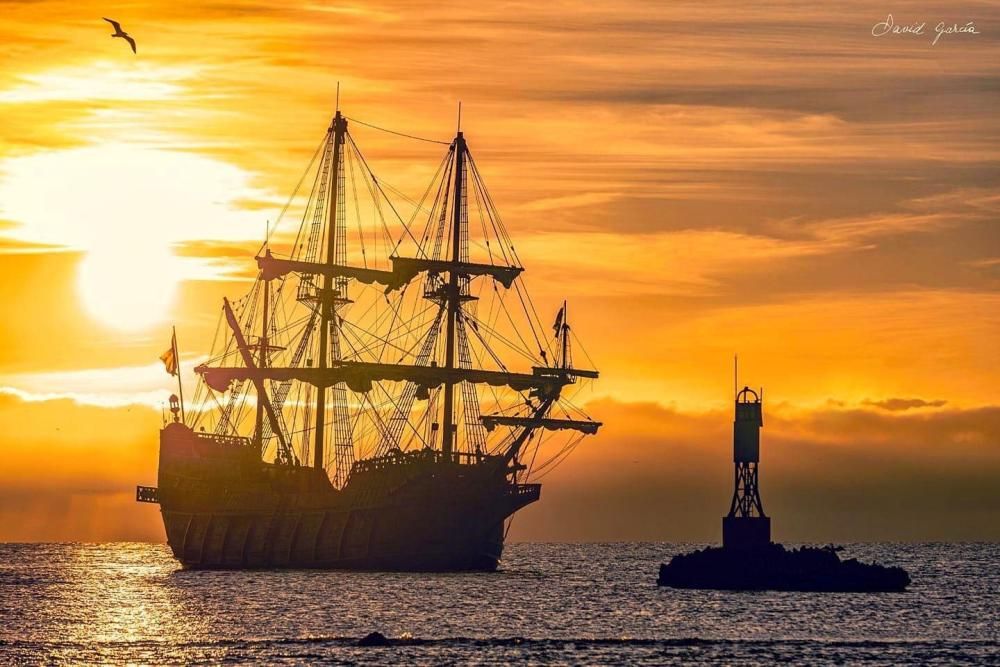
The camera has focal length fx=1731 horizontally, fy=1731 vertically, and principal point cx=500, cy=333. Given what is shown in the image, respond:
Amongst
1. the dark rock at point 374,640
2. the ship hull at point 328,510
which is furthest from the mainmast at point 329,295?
the dark rock at point 374,640

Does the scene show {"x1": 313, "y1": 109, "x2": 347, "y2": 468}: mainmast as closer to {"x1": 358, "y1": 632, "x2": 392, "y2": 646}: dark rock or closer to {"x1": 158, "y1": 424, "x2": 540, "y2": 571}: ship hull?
{"x1": 158, "y1": 424, "x2": 540, "y2": 571}: ship hull

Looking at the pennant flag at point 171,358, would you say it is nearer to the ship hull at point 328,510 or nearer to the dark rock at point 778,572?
the ship hull at point 328,510

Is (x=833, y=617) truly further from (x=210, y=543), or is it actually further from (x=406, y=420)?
(x=210, y=543)

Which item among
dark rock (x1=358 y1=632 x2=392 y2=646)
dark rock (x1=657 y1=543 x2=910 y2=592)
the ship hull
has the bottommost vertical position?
dark rock (x1=358 y1=632 x2=392 y2=646)

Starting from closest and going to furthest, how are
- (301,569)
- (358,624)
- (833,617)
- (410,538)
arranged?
(358,624) < (833,617) < (410,538) < (301,569)

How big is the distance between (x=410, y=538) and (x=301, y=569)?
16763 millimetres

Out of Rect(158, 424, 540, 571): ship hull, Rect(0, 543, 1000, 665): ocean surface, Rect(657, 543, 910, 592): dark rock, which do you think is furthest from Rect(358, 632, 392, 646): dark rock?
Rect(158, 424, 540, 571): ship hull

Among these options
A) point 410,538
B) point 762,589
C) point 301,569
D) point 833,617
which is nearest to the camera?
point 833,617

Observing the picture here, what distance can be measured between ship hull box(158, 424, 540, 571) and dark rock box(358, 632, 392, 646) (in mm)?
45546

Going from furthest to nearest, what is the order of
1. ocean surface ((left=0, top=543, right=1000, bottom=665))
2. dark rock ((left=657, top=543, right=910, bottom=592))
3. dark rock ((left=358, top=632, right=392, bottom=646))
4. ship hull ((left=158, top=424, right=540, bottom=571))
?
1. ship hull ((left=158, top=424, right=540, bottom=571))
2. dark rock ((left=657, top=543, right=910, bottom=592))
3. dark rock ((left=358, top=632, right=392, bottom=646))
4. ocean surface ((left=0, top=543, right=1000, bottom=665))

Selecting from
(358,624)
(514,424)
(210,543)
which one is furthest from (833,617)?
(210,543)

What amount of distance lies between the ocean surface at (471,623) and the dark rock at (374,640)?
2.45 ft

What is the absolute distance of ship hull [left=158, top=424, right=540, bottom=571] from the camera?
135000 millimetres

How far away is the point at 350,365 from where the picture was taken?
5635 inches
